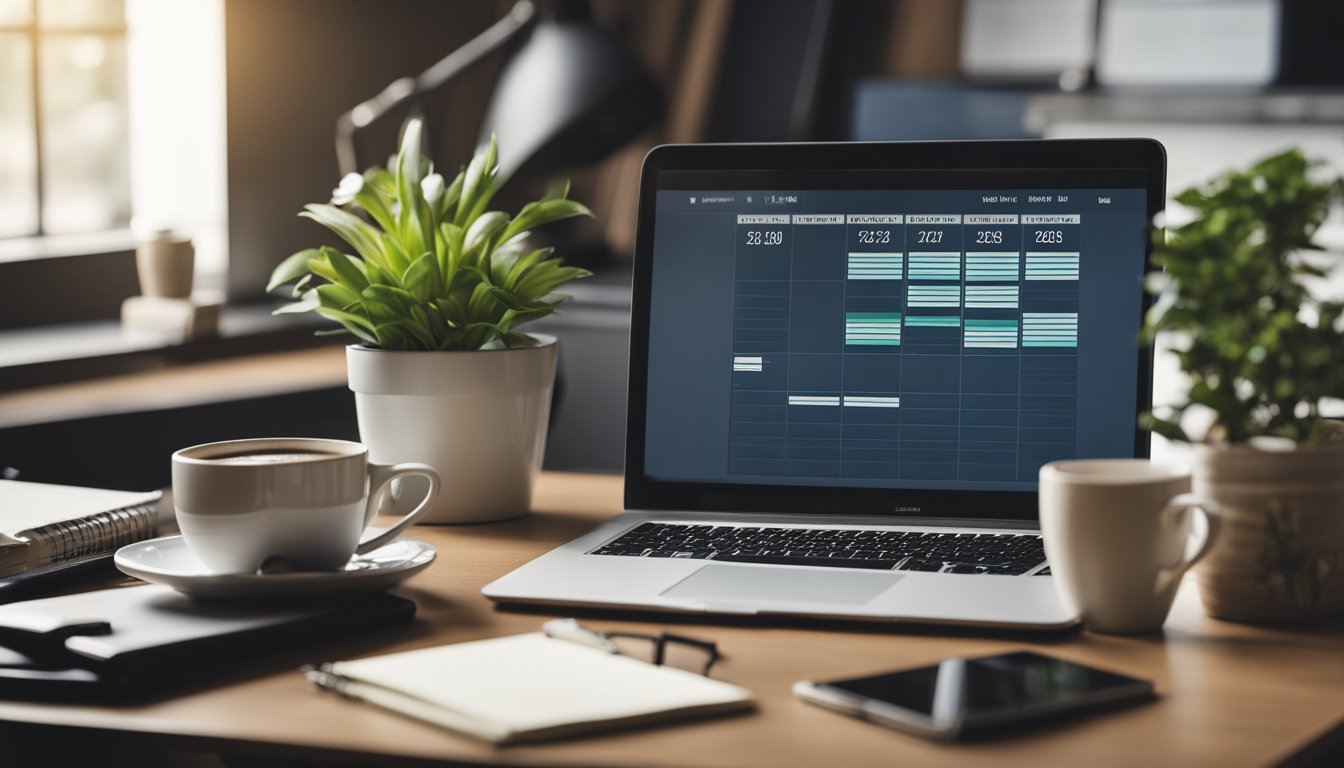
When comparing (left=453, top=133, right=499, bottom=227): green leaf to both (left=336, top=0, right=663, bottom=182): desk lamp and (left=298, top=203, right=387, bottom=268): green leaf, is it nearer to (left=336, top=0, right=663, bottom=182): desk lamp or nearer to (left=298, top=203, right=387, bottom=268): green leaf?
(left=298, top=203, right=387, bottom=268): green leaf

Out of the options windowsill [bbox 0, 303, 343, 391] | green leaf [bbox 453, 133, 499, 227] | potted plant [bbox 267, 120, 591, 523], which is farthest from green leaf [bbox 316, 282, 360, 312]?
windowsill [bbox 0, 303, 343, 391]

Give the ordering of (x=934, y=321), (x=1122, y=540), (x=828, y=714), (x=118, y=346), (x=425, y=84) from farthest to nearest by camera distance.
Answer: (x=425, y=84) < (x=118, y=346) < (x=934, y=321) < (x=1122, y=540) < (x=828, y=714)

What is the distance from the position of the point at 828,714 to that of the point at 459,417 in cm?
54

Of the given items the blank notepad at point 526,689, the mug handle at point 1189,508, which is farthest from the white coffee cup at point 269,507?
the mug handle at point 1189,508

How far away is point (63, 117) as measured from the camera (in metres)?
2.32

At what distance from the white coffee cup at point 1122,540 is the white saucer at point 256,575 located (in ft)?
1.33

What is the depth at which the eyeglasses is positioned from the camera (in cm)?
89

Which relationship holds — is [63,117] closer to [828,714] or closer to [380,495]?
[380,495]

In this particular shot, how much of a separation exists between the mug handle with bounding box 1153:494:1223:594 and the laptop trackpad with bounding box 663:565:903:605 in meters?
0.18

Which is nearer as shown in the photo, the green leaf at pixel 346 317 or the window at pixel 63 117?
the green leaf at pixel 346 317

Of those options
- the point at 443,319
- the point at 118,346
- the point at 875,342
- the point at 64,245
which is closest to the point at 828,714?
the point at 875,342

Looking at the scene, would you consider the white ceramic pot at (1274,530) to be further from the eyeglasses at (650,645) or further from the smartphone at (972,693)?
the eyeglasses at (650,645)

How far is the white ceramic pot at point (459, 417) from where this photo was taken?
1.25m

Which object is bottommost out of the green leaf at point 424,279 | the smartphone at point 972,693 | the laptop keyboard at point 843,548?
the smartphone at point 972,693
